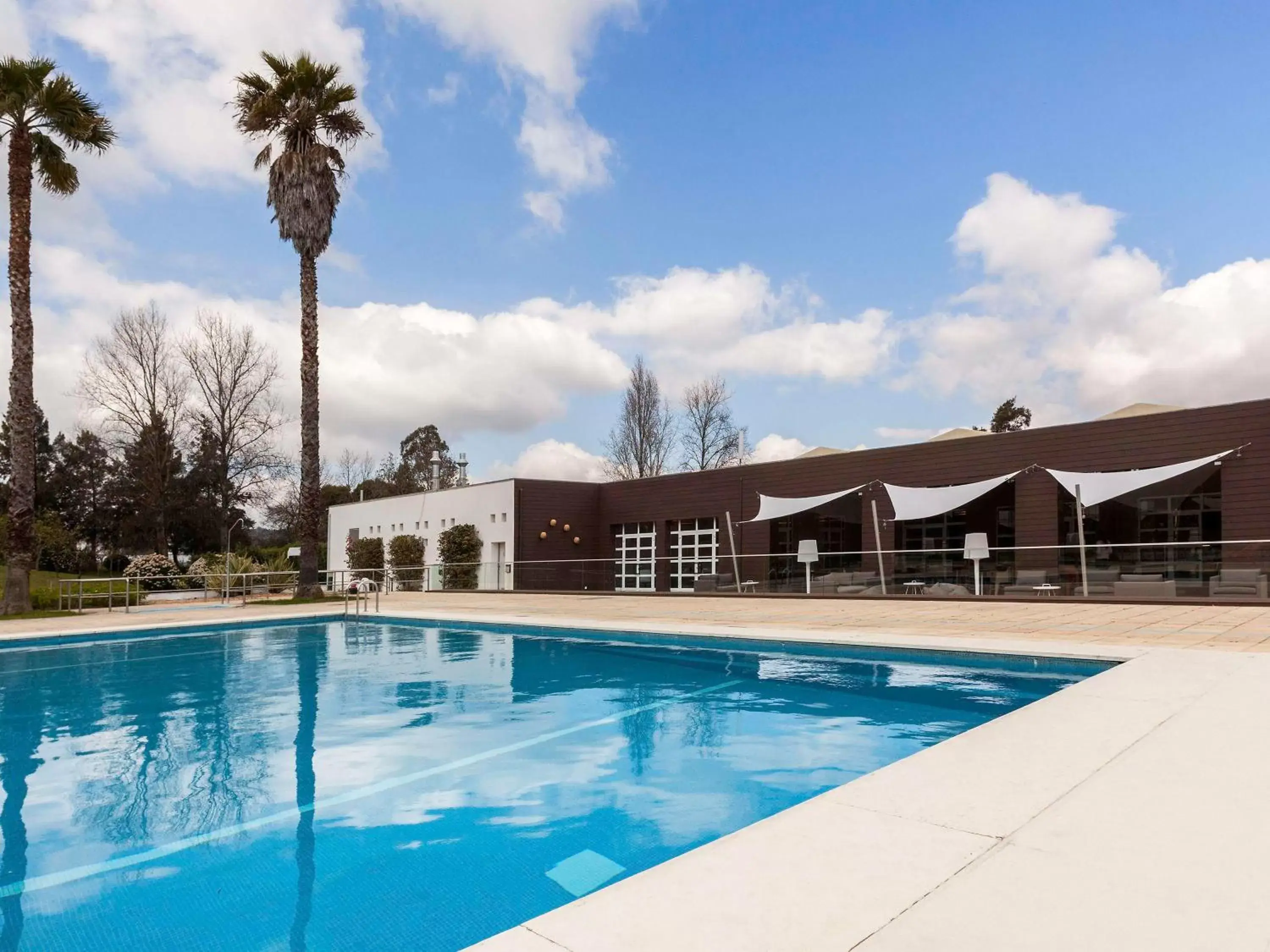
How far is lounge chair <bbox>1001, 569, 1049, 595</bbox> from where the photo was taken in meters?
12.6

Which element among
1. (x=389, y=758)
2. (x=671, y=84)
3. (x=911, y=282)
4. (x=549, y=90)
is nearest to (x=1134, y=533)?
(x=911, y=282)

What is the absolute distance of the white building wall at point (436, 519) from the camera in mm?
23297

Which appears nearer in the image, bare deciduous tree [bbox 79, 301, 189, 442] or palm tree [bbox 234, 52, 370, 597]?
palm tree [bbox 234, 52, 370, 597]

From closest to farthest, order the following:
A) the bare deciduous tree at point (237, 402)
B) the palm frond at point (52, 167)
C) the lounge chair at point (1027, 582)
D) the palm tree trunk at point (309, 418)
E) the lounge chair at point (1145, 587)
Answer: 1. the lounge chair at point (1145, 587)
2. the lounge chair at point (1027, 582)
3. the palm frond at point (52, 167)
4. the palm tree trunk at point (309, 418)
5. the bare deciduous tree at point (237, 402)

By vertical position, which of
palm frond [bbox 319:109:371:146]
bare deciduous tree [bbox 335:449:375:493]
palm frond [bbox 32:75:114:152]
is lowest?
bare deciduous tree [bbox 335:449:375:493]

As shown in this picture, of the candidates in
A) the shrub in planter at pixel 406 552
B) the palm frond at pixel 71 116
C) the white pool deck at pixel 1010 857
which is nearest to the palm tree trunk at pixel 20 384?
the palm frond at pixel 71 116

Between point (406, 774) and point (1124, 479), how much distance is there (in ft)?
41.4

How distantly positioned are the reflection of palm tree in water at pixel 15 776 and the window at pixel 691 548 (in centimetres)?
1465

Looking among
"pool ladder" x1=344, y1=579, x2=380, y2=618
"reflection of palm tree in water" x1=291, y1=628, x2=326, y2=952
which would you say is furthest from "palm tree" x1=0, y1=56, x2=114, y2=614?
"reflection of palm tree in water" x1=291, y1=628, x2=326, y2=952

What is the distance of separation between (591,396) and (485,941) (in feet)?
101

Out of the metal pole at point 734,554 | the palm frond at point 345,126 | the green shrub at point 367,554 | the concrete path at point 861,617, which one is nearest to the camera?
the concrete path at point 861,617

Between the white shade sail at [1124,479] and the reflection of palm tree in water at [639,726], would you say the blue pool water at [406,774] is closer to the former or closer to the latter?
the reflection of palm tree in water at [639,726]

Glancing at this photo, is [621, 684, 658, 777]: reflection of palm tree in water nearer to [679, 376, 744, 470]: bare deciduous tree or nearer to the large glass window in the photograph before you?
the large glass window

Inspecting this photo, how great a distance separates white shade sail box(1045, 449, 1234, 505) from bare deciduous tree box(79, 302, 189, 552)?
30.9 m
